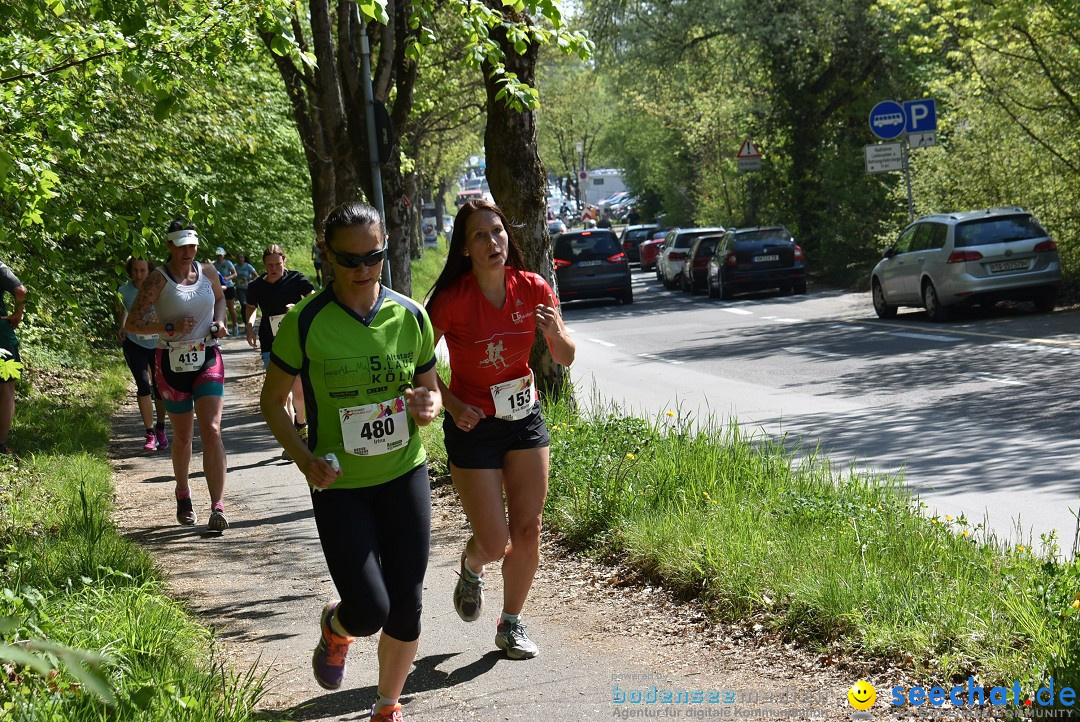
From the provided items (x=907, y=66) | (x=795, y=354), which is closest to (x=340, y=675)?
(x=795, y=354)

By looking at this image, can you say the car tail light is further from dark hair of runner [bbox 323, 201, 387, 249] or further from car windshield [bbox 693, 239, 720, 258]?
dark hair of runner [bbox 323, 201, 387, 249]

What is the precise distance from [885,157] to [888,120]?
116 cm

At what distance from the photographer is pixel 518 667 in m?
5.32

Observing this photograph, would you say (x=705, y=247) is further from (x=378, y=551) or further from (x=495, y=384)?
(x=378, y=551)

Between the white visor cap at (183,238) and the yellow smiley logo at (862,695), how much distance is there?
17.3 ft

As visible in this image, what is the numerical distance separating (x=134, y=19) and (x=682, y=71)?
96.5 ft

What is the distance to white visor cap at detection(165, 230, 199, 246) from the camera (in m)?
8.24

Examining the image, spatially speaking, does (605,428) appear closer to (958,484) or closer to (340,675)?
(958,484)

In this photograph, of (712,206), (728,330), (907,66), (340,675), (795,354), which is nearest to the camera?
(340,675)

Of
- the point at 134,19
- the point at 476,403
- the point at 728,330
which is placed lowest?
the point at 728,330

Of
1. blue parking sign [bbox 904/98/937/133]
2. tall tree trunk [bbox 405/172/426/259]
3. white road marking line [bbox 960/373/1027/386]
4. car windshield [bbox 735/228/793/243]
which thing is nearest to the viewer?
white road marking line [bbox 960/373/1027/386]

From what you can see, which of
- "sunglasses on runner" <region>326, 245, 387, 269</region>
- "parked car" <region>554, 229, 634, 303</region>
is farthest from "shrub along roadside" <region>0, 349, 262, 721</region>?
"parked car" <region>554, 229, 634, 303</region>

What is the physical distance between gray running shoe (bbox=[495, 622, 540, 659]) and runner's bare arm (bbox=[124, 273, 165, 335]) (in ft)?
12.6

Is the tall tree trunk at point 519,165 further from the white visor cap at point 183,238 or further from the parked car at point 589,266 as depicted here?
the parked car at point 589,266
